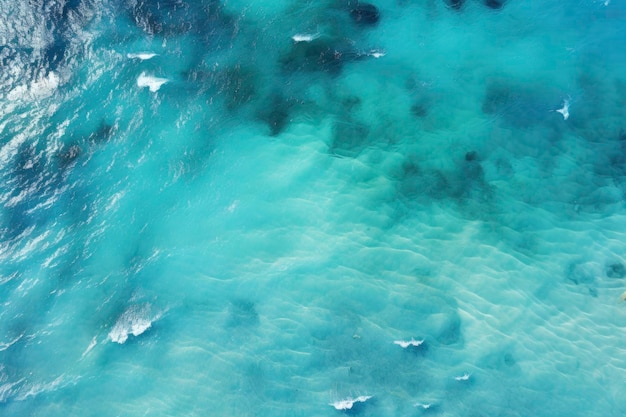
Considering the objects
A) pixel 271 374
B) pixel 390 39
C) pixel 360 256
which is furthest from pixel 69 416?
pixel 390 39

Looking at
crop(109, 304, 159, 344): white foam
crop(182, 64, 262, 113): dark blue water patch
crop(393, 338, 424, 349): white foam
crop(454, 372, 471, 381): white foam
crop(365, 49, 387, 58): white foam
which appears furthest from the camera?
crop(365, 49, 387, 58): white foam

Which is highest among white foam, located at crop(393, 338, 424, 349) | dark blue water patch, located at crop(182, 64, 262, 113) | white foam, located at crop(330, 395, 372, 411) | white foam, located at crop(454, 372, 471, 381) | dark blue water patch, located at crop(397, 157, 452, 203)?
dark blue water patch, located at crop(182, 64, 262, 113)

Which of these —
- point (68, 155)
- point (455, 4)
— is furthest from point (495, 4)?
point (68, 155)

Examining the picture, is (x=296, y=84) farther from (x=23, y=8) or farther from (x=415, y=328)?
(x=23, y=8)

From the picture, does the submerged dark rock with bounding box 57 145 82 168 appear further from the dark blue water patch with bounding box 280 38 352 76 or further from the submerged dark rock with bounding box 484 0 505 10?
the submerged dark rock with bounding box 484 0 505 10

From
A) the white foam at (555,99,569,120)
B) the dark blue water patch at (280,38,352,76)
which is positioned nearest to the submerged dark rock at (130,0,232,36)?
the dark blue water patch at (280,38,352,76)

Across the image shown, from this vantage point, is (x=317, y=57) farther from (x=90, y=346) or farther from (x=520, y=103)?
(x=90, y=346)
